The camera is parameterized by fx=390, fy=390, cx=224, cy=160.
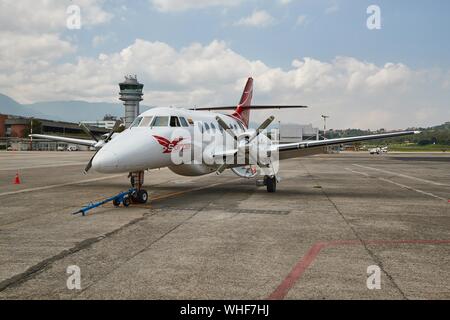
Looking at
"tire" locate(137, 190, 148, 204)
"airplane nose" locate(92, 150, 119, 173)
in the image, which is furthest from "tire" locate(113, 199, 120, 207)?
"airplane nose" locate(92, 150, 119, 173)

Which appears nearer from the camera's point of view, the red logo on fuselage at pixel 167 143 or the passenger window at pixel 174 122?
the red logo on fuselage at pixel 167 143

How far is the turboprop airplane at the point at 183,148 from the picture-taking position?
41.6 ft

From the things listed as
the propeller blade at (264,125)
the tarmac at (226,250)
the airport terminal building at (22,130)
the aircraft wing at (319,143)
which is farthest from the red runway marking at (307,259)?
the airport terminal building at (22,130)

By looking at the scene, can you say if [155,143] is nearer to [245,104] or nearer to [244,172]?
[244,172]

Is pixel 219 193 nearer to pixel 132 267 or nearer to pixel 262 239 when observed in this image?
pixel 262 239

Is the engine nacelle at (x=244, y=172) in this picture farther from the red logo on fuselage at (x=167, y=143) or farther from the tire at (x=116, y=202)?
the tire at (x=116, y=202)

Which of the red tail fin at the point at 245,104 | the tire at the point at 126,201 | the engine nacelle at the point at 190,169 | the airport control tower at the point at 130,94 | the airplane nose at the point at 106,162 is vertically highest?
the airport control tower at the point at 130,94

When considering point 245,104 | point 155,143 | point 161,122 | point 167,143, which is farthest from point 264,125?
point 245,104

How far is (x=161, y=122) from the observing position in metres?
15.0

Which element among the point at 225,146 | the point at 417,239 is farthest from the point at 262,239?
the point at 225,146

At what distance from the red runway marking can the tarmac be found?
2cm

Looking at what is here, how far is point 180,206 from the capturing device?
13.7 m

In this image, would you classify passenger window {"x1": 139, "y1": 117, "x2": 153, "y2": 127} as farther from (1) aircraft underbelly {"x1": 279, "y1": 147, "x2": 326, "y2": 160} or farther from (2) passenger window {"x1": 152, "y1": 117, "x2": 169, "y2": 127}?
(1) aircraft underbelly {"x1": 279, "y1": 147, "x2": 326, "y2": 160}
